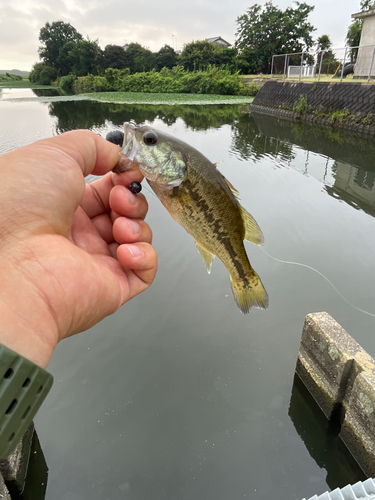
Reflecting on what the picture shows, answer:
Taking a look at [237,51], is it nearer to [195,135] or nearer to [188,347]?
[195,135]

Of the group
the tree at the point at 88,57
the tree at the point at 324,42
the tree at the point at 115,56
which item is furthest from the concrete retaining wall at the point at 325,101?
the tree at the point at 88,57

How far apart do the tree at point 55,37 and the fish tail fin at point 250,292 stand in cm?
10703

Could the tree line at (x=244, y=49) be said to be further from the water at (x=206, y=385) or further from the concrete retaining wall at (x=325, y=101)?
the water at (x=206, y=385)

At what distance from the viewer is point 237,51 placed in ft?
182

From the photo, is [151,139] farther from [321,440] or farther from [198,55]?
[198,55]


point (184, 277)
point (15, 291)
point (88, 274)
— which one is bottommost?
point (184, 277)

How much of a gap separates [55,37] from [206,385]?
363ft

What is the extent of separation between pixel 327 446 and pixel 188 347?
7.41 ft

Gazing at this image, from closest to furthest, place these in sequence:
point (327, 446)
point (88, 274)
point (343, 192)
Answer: point (88, 274), point (327, 446), point (343, 192)

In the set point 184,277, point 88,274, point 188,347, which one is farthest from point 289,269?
point 88,274

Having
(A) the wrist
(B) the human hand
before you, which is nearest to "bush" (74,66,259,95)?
(B) the human hand

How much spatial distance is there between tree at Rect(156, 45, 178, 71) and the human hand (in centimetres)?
7335

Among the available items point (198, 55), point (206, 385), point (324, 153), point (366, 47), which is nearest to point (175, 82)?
point (198, 55)

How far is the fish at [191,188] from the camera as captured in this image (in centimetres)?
206
